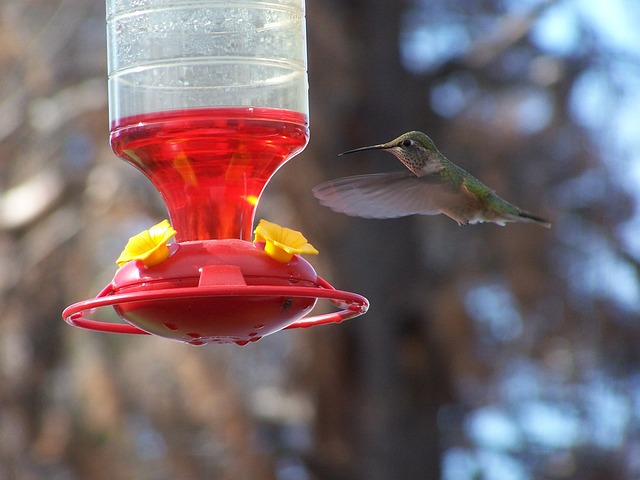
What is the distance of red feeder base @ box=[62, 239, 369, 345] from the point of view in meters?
3.39

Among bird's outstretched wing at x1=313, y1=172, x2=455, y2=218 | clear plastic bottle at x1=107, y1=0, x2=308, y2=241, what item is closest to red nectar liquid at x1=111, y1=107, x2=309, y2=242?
clear plastic bottle at x1=107, y1=0, x2=308, y2=241

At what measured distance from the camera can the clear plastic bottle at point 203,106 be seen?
3.96m

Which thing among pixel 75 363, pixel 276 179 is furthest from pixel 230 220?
pixel 75 363

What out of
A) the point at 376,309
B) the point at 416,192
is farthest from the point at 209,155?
the point at 376,309

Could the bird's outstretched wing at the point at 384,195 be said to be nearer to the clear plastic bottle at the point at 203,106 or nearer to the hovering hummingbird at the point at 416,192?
the hovering hummingbird at the point at 416,192

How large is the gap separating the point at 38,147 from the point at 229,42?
268 inches

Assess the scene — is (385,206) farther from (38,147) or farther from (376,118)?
(38,147)

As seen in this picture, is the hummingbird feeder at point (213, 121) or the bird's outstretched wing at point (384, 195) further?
the bird's outstretched wing at point (384, 195)

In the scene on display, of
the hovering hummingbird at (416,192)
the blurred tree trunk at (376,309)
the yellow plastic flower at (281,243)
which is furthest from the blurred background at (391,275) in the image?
the yellow plastic flower at (281,243)

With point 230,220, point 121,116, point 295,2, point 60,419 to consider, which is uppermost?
point 295,2

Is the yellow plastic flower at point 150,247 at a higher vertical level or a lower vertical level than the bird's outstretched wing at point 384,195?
lower

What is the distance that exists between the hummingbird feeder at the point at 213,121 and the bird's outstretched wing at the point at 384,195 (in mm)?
202

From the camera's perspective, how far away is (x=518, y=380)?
10.6m

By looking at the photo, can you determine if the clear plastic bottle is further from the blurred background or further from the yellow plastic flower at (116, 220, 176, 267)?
the blurred background
